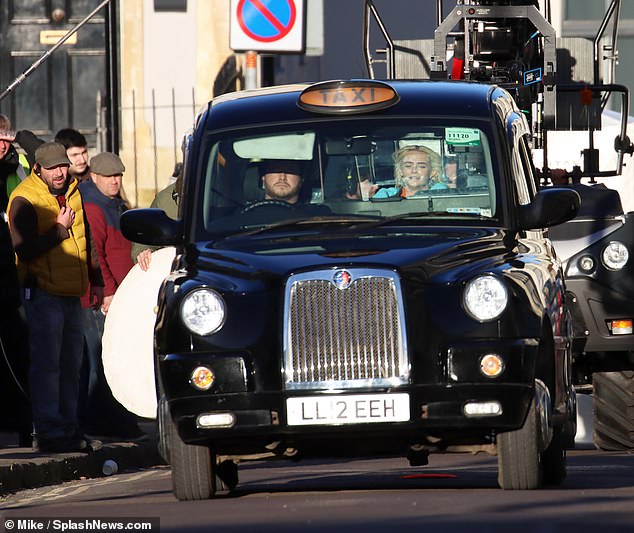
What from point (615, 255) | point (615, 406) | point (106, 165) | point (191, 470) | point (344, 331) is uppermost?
point (344, 331)

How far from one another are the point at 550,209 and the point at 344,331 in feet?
4.49

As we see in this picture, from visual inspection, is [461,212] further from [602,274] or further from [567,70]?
[567,70]

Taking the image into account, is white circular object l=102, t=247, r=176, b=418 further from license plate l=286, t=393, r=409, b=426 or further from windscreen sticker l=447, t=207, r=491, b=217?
license plate l=286, t=393, r=409, b=426

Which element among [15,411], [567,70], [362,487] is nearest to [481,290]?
[362,487]

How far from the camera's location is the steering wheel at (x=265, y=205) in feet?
35.9

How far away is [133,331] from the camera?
46.0ft

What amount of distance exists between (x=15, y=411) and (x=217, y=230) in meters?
4.79

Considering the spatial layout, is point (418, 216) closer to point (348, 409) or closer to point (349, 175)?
point (349, 175)

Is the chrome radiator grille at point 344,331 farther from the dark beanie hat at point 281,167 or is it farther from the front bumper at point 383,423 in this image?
the dark beanie hat at point 281,167

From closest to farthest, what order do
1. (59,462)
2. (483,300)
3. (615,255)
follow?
1. (483,300)
2. (59,462)
3. (615,255)

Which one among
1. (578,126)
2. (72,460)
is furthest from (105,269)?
(578,126)

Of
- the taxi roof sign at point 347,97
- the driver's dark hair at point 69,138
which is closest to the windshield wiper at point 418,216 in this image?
the taxi roof sign at point 347,97

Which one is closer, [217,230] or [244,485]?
[217,230]

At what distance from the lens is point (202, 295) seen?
10.1 metres
